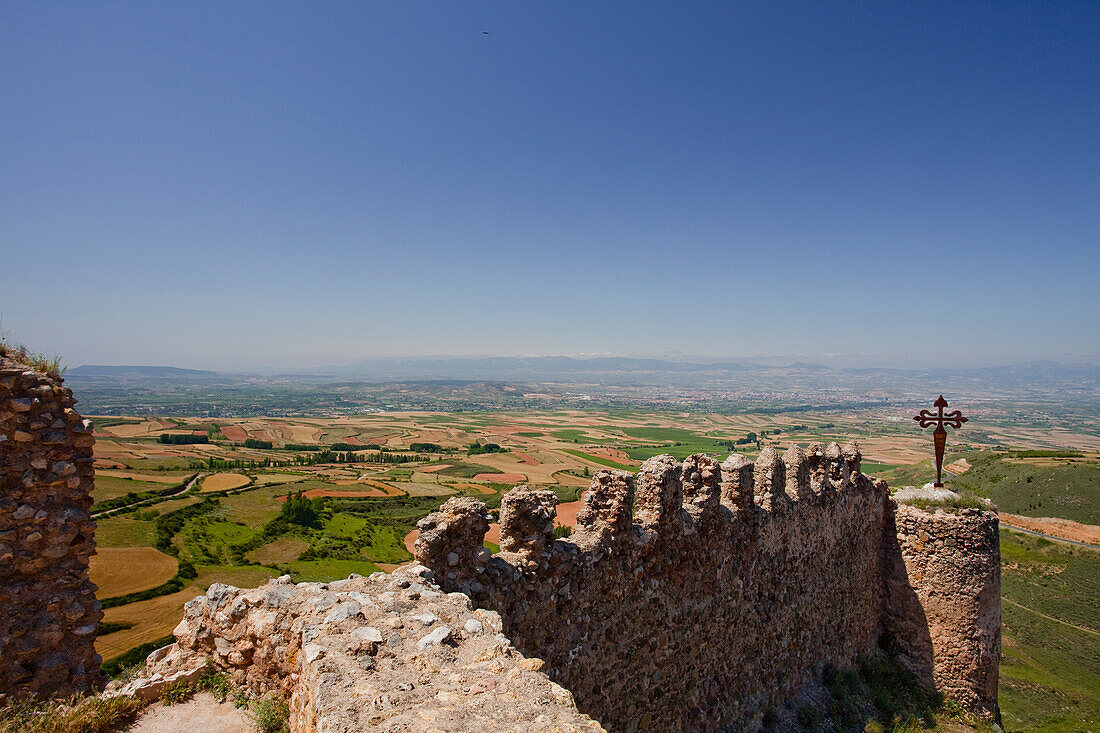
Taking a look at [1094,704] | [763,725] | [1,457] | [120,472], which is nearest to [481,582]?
[1,457]

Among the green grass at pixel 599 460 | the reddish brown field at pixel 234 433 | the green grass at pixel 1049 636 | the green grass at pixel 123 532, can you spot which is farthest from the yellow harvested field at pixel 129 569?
the reddish brown field at pixel 234 433

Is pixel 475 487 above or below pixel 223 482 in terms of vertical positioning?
below

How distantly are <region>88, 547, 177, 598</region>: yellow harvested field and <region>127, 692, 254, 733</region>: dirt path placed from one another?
44.6 feet

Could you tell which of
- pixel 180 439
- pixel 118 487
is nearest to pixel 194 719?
pixel 118 487

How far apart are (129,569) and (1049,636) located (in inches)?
1401

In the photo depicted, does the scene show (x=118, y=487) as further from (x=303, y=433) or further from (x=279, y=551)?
(x=303, y=433)

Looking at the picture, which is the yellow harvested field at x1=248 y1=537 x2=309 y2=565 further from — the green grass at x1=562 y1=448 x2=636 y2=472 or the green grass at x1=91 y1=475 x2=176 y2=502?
the green grass at x1=562 y1=448 x2=636 y2=472

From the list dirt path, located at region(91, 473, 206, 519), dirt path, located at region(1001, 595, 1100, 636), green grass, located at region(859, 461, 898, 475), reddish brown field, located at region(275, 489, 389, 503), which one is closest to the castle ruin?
dirt path, located at region(1001, 595, 1100, 636)

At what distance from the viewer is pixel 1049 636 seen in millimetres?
20484

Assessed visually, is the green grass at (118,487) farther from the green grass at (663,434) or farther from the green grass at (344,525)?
the green grass at (663,434)

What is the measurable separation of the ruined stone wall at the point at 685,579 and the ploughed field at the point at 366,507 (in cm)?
513

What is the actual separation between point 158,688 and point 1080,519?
43215 millimetres

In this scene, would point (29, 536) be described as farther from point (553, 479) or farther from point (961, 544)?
point (553, 479)

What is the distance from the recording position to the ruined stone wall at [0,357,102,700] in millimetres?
4297
